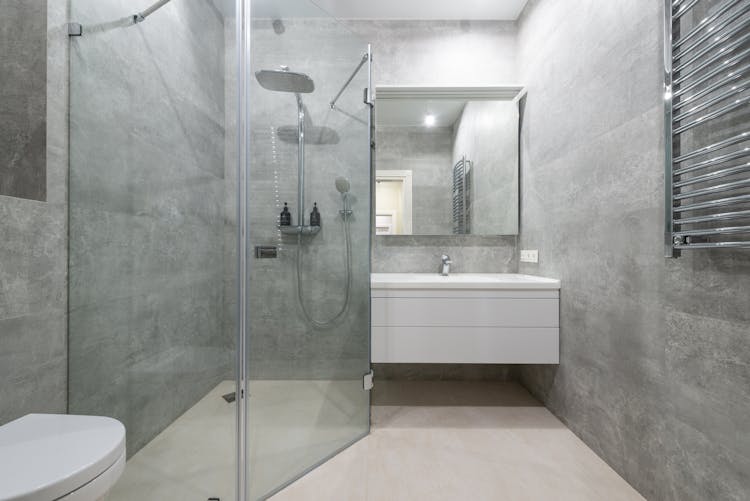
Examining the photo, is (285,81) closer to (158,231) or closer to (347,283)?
(158,231)

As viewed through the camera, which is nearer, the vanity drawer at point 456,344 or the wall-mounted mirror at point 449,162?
the vanity drawer at point 456,344

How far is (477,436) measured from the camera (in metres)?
1.53

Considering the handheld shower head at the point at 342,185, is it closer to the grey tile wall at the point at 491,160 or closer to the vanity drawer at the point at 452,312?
the vanity drawer at the point at 452,312

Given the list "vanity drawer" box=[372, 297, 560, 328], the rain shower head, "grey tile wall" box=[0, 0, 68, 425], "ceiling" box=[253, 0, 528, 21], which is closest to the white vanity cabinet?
"vanity drawer" box=[372, 297, 560, 328]

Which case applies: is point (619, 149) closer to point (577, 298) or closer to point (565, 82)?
point (565, 82)

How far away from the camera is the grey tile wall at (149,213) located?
105 centimetres

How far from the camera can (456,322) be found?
1569 mm

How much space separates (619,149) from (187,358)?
72.6 inches

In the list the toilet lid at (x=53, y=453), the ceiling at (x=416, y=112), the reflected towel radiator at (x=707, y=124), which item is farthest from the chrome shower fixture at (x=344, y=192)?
the reflected towel radiator at (x=707, y=124)

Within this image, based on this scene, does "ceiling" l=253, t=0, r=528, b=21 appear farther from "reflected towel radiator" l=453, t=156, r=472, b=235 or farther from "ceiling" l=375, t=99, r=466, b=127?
"reflected towel radiator" l=453, t=156, r=472, b=235

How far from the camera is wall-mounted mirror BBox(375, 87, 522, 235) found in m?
2.04

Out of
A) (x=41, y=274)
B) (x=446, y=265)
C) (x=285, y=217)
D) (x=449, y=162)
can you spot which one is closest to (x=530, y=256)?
(x=446, y=265)

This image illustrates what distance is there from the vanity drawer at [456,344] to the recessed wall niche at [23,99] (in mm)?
1401

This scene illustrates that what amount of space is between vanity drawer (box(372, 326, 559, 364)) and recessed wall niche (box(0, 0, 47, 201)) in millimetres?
1401
